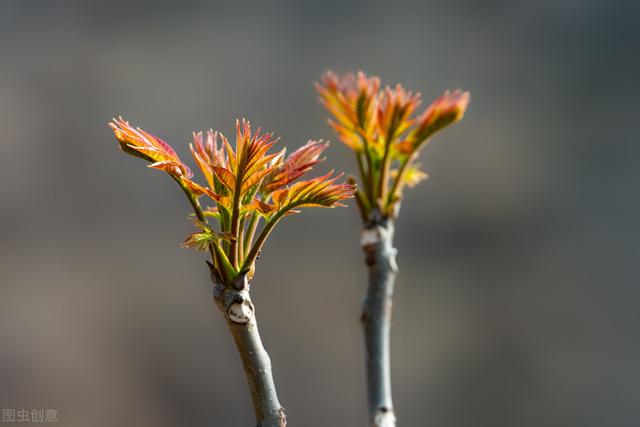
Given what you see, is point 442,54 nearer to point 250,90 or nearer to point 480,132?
point 480,132

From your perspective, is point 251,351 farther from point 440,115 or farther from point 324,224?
point 324,224

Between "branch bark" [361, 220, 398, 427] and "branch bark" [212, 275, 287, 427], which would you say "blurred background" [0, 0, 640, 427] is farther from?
"branch bark" [212, 275, 287, 427]

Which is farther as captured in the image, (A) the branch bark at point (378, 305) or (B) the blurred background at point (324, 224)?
(B) the blurred background at point (324, 224)

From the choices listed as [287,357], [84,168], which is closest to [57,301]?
[84,168]

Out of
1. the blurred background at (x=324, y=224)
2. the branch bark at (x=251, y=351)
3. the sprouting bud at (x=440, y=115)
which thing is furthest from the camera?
the blurred background at (x=324, y=224)

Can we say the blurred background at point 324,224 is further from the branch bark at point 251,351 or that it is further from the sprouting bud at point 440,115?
the branch bark at point 251,351

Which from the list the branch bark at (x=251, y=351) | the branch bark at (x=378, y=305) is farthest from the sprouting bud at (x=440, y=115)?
the branch bark at (x=251, y=351)

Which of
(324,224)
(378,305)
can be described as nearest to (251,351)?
(378,305)
